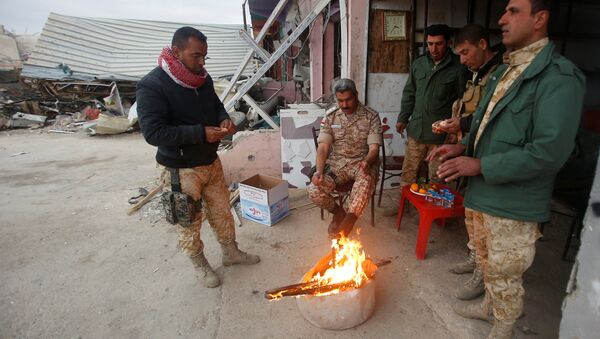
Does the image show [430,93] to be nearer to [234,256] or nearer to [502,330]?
[502,330]

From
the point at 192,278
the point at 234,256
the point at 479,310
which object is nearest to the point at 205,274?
the point at 192,278

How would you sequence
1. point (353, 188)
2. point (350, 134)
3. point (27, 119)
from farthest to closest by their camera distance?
point (27, 119) → point (350, 134) → point (353, 188)

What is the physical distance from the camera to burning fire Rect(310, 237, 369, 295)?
2293 mm

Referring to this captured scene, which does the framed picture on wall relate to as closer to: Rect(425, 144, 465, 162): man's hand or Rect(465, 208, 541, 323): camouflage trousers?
Rect(425, 144, 465, 162): man's hand

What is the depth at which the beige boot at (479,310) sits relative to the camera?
2.37 m

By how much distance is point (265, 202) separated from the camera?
388 centimetres

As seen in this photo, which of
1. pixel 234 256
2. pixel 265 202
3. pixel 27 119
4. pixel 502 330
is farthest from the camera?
pixel 27 119

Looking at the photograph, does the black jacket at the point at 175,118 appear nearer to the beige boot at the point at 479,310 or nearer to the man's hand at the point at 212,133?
the man's hand at the point at 212,133

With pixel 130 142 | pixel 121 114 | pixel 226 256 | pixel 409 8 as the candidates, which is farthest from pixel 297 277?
pixel 121 114

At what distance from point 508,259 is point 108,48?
16.5m

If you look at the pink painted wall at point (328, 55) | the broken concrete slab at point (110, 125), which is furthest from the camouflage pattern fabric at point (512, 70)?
the broken concrete slab at point (110, 125)

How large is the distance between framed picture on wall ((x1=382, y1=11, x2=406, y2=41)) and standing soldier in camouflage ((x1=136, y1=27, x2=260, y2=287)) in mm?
2693

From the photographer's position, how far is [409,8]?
13.8ft

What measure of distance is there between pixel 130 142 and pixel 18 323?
7.37 m
